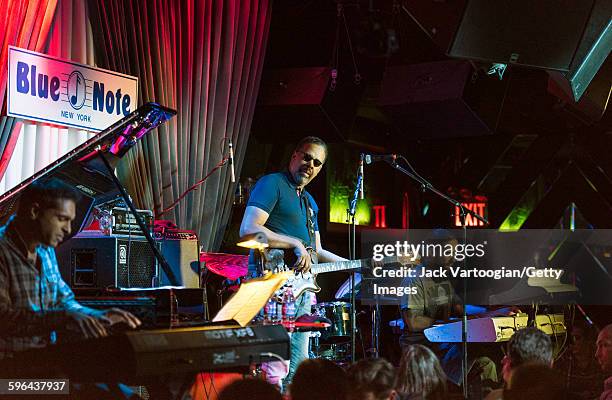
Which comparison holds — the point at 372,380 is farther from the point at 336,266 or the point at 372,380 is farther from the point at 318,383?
the point at 336,266

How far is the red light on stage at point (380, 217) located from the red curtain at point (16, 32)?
6374 mm

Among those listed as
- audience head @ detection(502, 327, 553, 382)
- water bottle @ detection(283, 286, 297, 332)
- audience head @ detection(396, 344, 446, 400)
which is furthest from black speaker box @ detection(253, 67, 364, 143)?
audience head @ detection(396, 344, 446, 400)

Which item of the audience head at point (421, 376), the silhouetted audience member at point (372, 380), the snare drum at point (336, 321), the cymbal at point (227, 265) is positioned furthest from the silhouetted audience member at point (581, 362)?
the silhouetted audience member at point (372, 380)

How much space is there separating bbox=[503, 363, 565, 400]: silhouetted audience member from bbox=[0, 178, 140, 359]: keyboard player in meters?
1.46

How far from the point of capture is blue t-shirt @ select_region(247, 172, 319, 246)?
4988 millimetres

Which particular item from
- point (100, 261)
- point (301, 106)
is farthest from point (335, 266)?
point (301, 106)

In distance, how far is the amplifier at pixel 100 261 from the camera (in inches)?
180

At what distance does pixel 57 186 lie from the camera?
3406 millimetres

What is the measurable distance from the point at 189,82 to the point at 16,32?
6.40ft

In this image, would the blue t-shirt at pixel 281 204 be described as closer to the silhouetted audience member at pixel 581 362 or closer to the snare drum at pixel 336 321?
the snare drum at pixel 336 321

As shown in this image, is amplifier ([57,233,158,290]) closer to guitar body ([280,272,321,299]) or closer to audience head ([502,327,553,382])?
guitar body ([280,272,321,299])

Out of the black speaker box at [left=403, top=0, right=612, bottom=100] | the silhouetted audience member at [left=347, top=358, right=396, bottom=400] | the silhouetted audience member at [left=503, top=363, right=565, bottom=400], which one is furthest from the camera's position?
the black speaker box at [left=403, top=0, right=612, bottom=100]

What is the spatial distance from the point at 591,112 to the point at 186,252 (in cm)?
410

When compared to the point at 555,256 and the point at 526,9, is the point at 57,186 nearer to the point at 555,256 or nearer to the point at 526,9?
the point at 526,9
